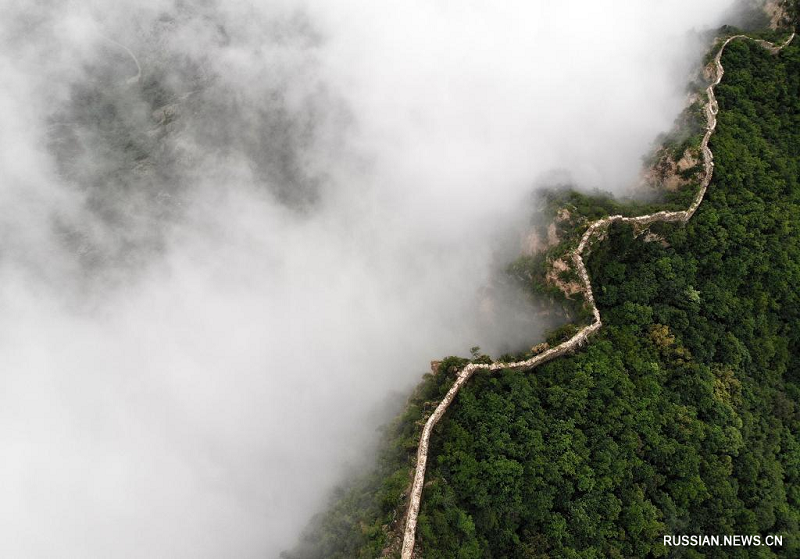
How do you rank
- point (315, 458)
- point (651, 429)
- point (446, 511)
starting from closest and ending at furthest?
point (446, 511) → point (651, 429) → point (315, 458)

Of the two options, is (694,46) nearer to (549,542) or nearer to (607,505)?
(607,505)

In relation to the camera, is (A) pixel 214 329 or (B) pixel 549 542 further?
(A) pixel 214 329

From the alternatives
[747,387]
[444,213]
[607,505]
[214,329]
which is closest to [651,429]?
[607,505]

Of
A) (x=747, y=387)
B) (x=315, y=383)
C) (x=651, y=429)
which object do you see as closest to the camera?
(x=651, y=429)

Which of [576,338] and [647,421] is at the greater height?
[576,338]

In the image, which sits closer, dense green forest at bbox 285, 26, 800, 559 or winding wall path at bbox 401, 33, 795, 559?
winding wall path at bbox 401, 33, 795, 559
